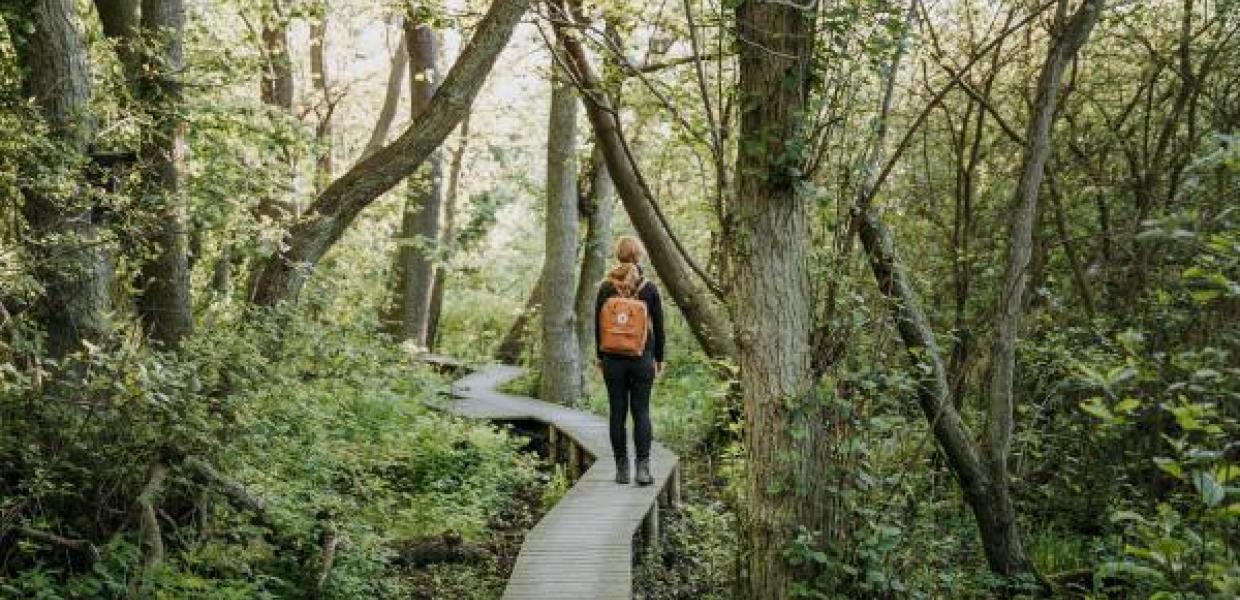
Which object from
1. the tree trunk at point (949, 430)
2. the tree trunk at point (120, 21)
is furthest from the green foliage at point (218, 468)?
the tree trunk at point (949, 430)

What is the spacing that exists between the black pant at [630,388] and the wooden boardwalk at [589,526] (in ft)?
2.07

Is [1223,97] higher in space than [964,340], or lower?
higher

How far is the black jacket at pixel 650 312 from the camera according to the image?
8602 mm

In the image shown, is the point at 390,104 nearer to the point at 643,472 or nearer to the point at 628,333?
the point at 643,472

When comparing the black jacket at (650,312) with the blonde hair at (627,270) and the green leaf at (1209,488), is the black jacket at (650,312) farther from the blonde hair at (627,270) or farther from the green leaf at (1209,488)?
the green leaf at (1209,488)

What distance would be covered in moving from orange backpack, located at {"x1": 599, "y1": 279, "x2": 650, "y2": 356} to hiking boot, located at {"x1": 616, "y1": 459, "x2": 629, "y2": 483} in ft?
4.76

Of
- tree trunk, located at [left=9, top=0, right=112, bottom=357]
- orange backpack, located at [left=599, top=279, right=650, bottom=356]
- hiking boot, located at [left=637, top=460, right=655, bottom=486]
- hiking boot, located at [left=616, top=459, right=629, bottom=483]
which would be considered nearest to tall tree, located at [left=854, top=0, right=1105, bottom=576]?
orange backpack, located at [left=599, top=279, right=650, bottom=356]

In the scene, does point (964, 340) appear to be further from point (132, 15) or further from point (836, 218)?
point (132, 15)

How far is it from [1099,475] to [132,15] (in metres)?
9.08

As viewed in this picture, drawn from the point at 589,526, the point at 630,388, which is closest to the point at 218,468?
the point at 589,526

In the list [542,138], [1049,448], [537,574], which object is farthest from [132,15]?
[542,138]

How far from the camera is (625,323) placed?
333 inches

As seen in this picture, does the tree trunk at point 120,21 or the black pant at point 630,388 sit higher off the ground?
the tree trunk at point 120,21

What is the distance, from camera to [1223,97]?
9031mm
